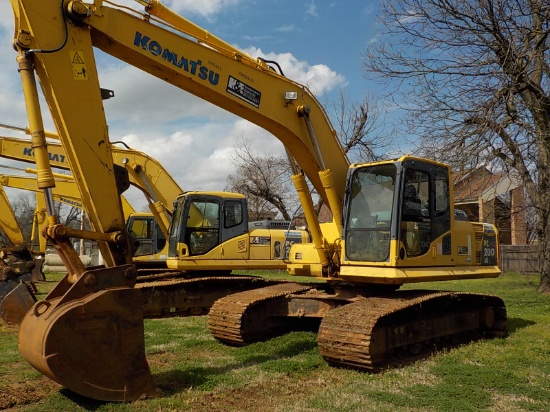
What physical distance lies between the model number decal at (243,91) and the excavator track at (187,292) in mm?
5330

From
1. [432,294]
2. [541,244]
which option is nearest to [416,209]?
[432,294]

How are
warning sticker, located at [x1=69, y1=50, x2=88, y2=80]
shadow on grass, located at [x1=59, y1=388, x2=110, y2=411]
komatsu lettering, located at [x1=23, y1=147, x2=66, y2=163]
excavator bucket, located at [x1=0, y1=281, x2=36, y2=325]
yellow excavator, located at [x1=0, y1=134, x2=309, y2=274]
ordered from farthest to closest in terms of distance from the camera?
komatsu lettering, located at [x1=23, y1=147, x2=66, y2=163] < yellow excavator, located at [x1=0, y1=134, x2=309, y2=274] < excavator bucket, located at [x1=0, y1=281, x2=36, y2=325] < warning sticker, located at [x1=69, y1=50, x2=88, y2=80] < shadow on grass, located at [x1=59, y1=388, x2=110, y2=411]

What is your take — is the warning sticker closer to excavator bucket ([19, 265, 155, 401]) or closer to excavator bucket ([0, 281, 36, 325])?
excavator bucket ([19, 265, 155, 401])

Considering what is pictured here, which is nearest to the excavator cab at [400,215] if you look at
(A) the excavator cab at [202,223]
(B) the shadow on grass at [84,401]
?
(B) the shadow on grass at [84,401]

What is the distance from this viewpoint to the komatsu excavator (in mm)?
5262

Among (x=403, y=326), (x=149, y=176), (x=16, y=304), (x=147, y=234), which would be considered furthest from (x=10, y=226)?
(x=403, y=326)

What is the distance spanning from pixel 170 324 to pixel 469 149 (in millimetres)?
7163

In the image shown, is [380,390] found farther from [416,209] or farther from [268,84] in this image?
[268,84]

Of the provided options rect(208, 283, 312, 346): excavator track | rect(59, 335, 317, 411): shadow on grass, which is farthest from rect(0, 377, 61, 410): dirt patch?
rect(208, 283, 312, 346): excavator track

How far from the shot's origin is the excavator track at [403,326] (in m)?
6.51

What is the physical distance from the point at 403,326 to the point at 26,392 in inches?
178

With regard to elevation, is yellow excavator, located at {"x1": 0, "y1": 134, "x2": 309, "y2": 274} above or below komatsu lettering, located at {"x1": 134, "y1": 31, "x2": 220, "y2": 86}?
below

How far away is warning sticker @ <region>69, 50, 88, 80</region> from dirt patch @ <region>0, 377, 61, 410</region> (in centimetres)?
325

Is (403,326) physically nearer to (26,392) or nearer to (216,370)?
(216,370)
